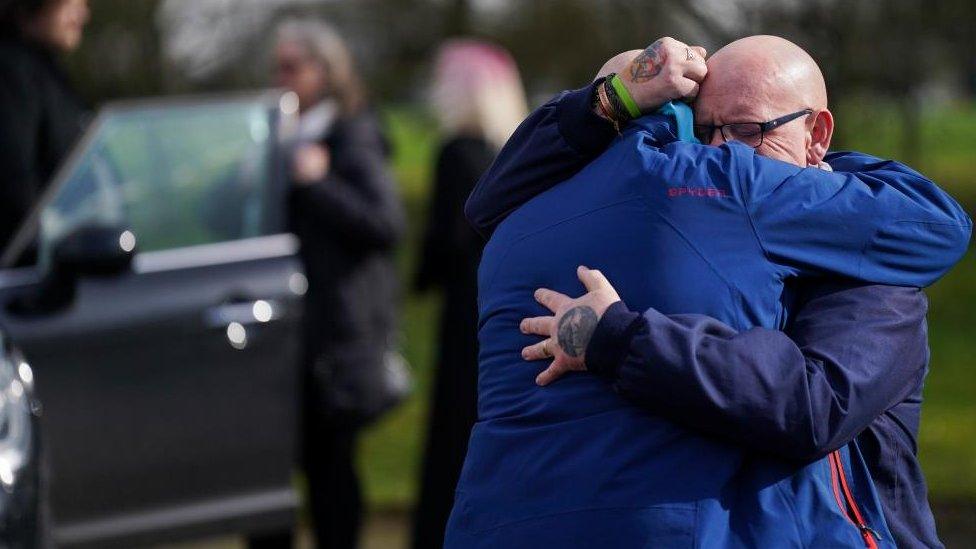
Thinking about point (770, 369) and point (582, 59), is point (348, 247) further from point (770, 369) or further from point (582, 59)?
point (582, 59)

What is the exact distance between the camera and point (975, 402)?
35.2ft

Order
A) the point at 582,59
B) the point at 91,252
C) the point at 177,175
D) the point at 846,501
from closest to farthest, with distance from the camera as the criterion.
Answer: the point at 846,501, the point at 91,252, the point at 177,175, the point at 582,59

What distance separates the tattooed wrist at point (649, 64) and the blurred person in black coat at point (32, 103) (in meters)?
3.04

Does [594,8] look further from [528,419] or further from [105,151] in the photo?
[528,419]

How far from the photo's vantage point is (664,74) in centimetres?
246

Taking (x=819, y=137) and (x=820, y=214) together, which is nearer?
(x=820, y=214)

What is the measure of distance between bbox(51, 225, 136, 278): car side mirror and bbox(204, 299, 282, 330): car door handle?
0.31m

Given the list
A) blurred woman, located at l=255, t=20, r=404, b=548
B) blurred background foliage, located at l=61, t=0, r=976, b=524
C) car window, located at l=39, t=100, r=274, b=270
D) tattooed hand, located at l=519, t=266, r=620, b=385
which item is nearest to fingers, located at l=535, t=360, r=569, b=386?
tattooed hand, located at l=519, t=266, r=620, b=385

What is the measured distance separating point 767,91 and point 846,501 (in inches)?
24.0

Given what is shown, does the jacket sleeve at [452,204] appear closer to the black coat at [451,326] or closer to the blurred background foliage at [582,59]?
the black coat at [451,326]

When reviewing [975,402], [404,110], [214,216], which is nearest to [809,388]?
[214,216]

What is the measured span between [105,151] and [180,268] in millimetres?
452

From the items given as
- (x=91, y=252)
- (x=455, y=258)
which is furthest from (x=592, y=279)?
(x=455, y=258)

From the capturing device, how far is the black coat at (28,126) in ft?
16.6
